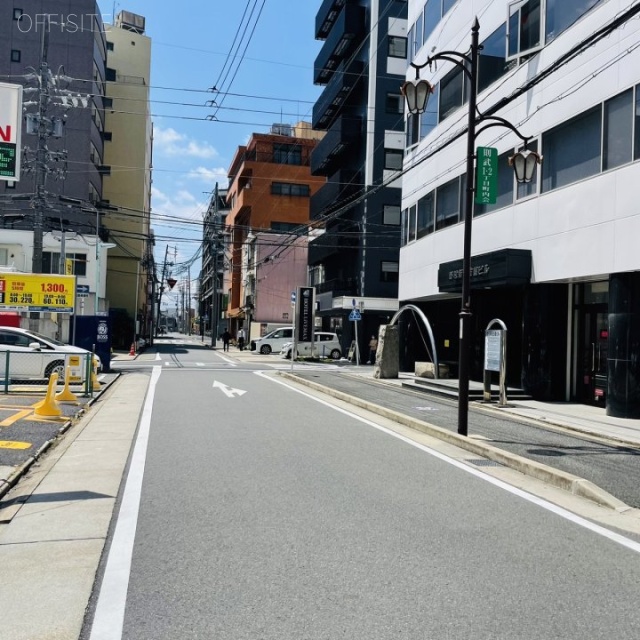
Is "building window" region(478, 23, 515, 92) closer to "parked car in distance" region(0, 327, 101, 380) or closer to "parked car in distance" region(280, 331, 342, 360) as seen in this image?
"parked car in distance" region(0, 327, 101, 380)

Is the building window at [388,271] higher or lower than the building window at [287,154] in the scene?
lower

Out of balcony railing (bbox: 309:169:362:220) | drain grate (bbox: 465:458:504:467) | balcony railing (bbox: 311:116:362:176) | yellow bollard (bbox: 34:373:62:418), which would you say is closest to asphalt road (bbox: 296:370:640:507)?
drain grate (bbox: 465:458:504:467)

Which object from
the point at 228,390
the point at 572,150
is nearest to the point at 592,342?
the point at 572,150

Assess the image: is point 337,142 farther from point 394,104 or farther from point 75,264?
point 75,264

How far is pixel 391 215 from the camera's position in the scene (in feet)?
138

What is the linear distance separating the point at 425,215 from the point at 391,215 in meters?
16.5

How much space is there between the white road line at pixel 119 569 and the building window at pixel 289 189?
61.9 m

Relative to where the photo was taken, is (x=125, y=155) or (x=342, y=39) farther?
(x=125, y=155)

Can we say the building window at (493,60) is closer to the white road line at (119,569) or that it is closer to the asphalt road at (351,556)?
the asphalt road at (351,556)

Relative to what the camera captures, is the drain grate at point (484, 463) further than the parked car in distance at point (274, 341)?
No

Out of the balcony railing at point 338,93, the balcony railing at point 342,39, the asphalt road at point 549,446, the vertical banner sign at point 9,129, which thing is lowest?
the asphalt road at point 549,446

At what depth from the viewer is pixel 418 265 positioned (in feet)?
85.5

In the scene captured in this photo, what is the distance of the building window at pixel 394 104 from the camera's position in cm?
4109

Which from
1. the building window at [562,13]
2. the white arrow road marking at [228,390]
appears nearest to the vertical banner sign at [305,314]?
the white arrow road marking at [228,390]
